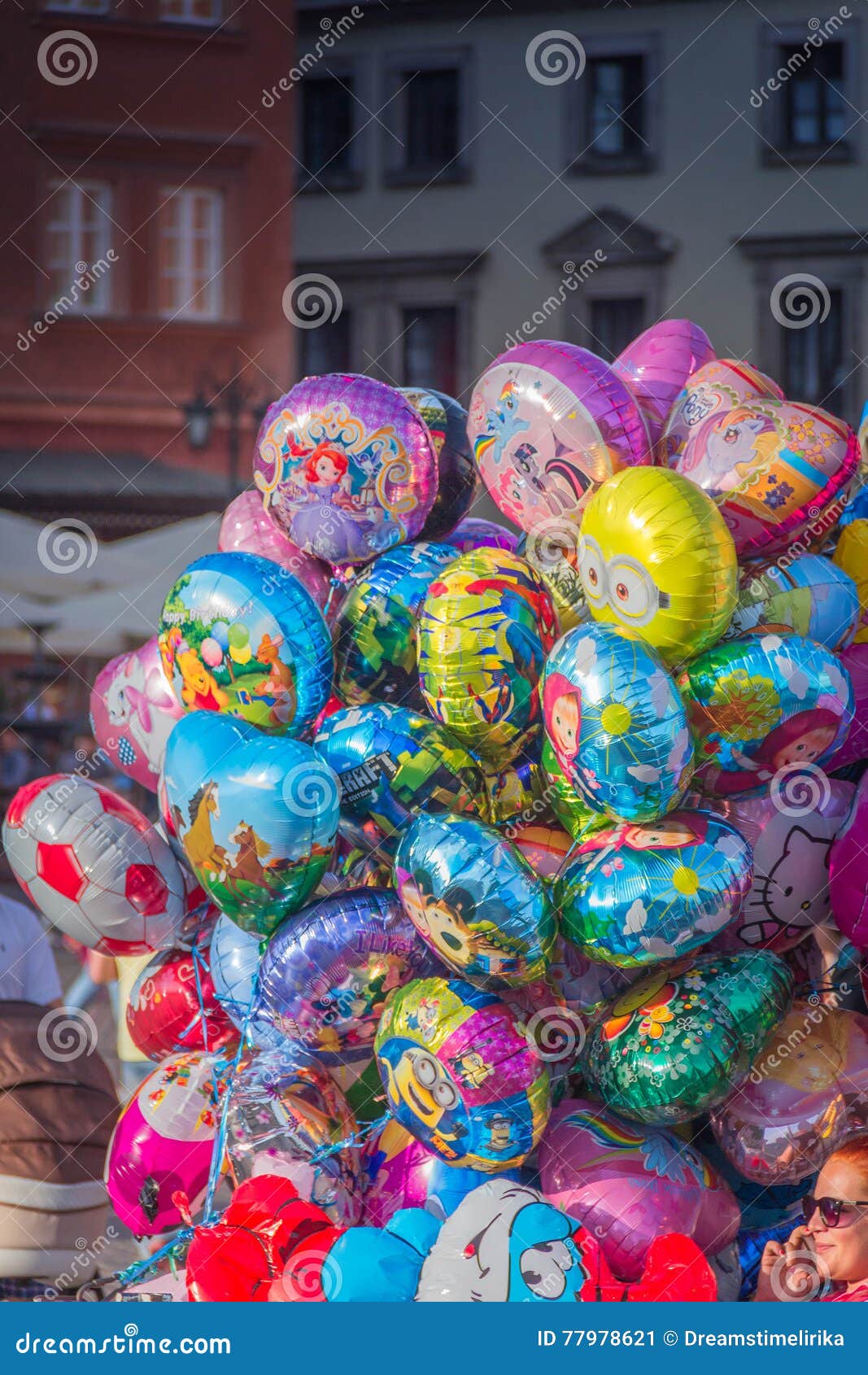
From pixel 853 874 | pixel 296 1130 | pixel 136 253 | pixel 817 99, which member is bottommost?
pixel 296 1130

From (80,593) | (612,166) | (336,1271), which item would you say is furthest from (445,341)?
(336,1271)

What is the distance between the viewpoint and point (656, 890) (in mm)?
2375

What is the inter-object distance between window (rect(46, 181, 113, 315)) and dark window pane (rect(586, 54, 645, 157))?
4.42 metres

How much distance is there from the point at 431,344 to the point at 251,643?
438 inches

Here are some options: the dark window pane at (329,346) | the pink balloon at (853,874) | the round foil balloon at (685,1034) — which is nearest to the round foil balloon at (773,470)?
the pink balloon at (853,874)

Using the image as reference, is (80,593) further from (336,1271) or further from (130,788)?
(336,1271)

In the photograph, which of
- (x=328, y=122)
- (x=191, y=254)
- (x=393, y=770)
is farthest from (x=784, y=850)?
(x=328, y=122)

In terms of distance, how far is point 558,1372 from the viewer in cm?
234

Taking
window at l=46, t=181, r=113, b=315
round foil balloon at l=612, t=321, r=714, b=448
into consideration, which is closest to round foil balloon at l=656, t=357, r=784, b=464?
round foil balloon at l=612, t=321, r=714, b=448

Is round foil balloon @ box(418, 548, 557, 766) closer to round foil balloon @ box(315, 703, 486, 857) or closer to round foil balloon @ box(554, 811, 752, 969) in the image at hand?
round foil balloon @ box(315, 703, 486, 857)

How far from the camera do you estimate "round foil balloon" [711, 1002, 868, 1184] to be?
2.59 metres

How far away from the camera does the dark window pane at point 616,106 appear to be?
1309 centimetres

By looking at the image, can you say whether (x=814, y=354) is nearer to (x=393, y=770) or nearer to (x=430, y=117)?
(x=430, y=117)

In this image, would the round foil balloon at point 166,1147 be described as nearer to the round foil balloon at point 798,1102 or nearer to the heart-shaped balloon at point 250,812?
the heart-shaped balloon at point 250,812
